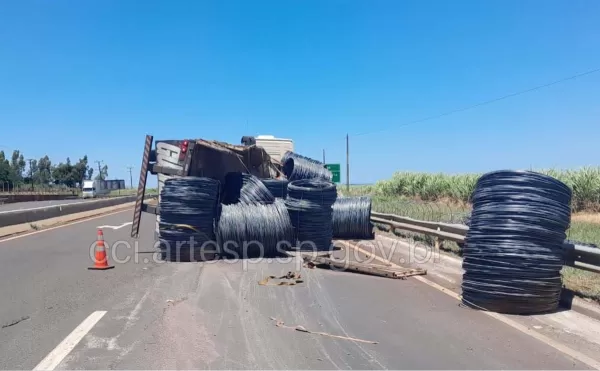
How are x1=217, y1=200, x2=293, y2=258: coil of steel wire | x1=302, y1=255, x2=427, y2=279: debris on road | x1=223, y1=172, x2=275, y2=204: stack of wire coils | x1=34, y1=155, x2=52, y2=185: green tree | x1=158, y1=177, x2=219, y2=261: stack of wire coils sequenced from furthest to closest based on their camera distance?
x1=34, y1=155, x2=52, y2=185: green tree → x1=223, y1=172, x2=275, y2=204: stack of wire coils → x1=217, y1=200, x2=293, y2=258: coil of steel wire → x1=158, y1=177, x2=219, y2=261: stack of wire coils → x1=302, y1=255, x2=427, y2=279: debris on road

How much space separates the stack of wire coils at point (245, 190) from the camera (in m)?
13.7

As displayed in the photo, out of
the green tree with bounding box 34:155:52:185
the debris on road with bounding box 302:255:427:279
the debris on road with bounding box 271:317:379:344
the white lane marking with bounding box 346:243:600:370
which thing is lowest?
the white lane marking with bounding box 346:243:600:370

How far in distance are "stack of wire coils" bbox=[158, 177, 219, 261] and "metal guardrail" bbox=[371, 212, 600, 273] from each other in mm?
5518

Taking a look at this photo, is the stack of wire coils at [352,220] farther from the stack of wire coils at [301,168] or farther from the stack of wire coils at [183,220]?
the stack of wire coils at [183,220]

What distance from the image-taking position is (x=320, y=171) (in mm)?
20047

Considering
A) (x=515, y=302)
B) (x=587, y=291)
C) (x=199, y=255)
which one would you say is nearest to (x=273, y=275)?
(x=199, y=255)

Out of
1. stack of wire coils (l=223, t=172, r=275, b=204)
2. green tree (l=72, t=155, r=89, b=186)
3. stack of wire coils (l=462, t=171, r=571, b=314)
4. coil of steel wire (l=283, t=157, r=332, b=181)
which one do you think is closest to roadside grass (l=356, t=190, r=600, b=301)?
stack of wire coils (l=462, t=171, r=571, b=314)

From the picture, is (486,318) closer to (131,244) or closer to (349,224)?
(349,224)

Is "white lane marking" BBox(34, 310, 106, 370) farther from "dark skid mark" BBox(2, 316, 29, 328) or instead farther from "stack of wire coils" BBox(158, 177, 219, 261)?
"stack of wire coils" BBox(158, 177, 219, 261)

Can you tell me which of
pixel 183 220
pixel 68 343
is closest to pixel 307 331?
pixel 68 343

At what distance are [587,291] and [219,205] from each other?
773 centimetres

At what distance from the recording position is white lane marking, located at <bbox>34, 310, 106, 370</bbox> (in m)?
4.89

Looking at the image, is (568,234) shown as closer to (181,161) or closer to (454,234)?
(454,234)

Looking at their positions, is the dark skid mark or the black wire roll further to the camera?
the black wire roll
